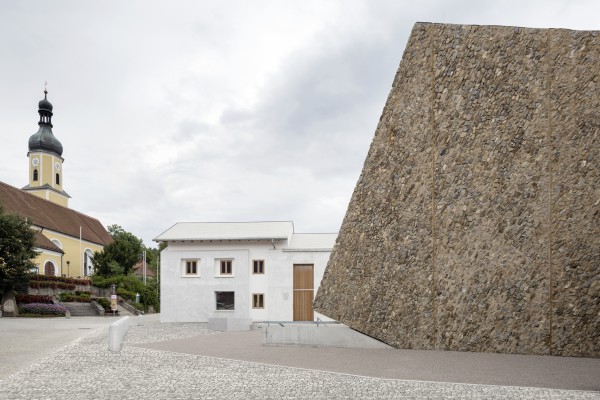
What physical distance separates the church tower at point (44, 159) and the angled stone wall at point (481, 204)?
7364cm

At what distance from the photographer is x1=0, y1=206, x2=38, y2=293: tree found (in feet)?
130

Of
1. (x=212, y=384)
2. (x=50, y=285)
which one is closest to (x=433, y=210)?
(x=212, y=384)

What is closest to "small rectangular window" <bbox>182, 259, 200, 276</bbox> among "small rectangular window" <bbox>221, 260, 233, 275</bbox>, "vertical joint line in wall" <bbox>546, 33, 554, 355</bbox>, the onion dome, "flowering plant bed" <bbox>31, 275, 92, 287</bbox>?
"small rectangular window" <bbox>221, 260, 233, 275</bbox>

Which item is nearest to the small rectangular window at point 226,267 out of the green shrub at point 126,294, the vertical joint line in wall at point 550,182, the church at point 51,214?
the vertical joint line in wall at point 550,182

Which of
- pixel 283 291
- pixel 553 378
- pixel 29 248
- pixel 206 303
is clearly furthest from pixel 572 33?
pixel 29 248

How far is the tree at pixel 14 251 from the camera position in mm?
39625

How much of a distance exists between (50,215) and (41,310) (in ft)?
97.6

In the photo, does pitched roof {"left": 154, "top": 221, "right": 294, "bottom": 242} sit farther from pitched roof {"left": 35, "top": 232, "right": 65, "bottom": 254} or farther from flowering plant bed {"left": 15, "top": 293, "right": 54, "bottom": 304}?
pitched roof {"left": 35, "top": 232, "right": 65, "bottom": 254}

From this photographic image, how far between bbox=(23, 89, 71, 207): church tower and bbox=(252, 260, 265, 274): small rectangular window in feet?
186

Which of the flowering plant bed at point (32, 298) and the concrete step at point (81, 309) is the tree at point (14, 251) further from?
the concrete step at point (81, 309)

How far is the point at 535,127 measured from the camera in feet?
44.7

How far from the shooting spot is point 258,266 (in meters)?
32.3

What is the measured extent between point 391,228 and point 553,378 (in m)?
6.22

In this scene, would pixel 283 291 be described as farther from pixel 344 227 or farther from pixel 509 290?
pixel 509 290
